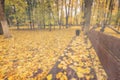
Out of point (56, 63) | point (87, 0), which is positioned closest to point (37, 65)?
point (56, 63)

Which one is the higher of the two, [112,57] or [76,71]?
[112,57]

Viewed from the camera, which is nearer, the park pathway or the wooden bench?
the wooden bench

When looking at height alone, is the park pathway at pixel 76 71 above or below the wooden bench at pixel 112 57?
below

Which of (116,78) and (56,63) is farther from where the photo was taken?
(56,63)

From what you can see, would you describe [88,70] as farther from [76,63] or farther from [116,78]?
[116,78]

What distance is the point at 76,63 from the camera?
4801mm

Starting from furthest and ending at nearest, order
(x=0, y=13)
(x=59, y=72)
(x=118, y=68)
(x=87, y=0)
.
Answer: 1. (x=87, y=0)
2. (x=0, y=13)
3. (x=59, y=72)
4. (x=118, y=68)

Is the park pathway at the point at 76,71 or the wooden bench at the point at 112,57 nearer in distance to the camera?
the wooden bench at the point at 112,57

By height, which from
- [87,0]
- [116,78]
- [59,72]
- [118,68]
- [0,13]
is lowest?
[59,72]

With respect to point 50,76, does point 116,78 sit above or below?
above

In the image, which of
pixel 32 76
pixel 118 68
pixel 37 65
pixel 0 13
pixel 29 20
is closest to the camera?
pixel 118 68

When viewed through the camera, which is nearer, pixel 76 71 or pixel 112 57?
pixel 112 57

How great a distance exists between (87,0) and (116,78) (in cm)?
1249

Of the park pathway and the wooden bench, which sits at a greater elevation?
the wooden bench
